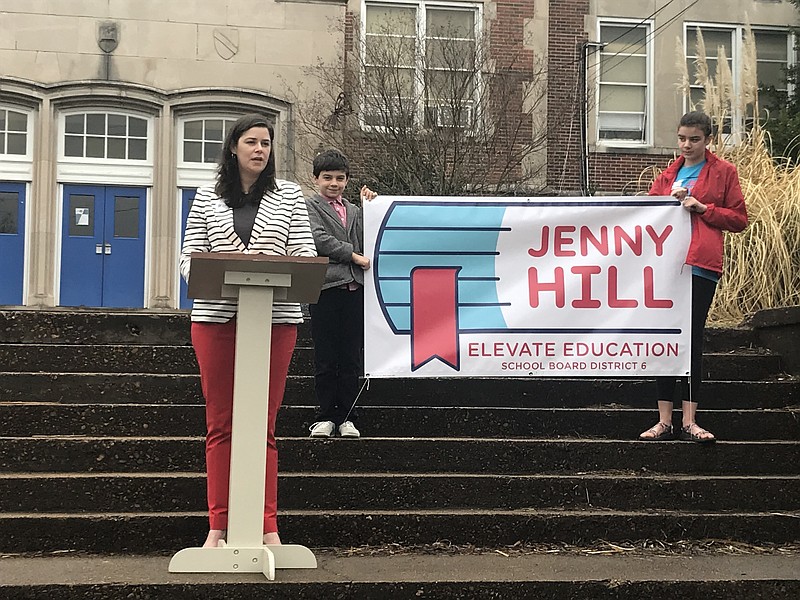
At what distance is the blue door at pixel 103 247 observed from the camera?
547 inches

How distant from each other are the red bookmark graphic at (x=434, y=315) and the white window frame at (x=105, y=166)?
9.60m

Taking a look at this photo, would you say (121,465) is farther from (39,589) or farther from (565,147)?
(565,147)

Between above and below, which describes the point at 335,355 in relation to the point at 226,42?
below

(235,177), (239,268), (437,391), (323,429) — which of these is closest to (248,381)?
Answer: (239,268)

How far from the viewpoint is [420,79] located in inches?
510

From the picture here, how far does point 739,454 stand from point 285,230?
2.82 meters

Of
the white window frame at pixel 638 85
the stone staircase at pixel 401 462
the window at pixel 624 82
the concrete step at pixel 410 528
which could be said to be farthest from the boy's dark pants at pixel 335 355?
the window at pixel 624 82

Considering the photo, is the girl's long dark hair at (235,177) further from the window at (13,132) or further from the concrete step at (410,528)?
the window at (13,132)

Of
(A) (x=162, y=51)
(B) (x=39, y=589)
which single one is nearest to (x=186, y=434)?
(B) (x=39, y=589)

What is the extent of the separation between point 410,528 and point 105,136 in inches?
445

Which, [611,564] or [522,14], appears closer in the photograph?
[611,564]

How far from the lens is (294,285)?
3879 millimetres

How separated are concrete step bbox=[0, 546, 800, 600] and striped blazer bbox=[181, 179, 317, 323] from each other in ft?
3.57

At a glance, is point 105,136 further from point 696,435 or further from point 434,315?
point 696,435
